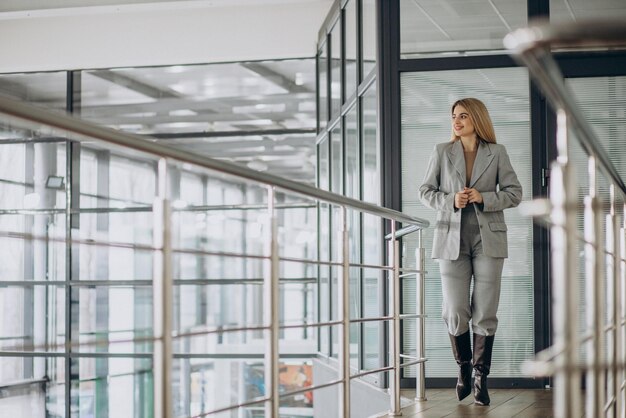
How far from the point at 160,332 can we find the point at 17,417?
8.22 metres

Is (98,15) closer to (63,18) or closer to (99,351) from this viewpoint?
(63,18)

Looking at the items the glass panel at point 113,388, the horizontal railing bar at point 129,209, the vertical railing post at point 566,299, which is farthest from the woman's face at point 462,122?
the glass panel at point 113,388

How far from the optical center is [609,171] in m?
2.43

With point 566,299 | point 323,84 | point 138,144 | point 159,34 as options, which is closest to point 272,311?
point 138,144

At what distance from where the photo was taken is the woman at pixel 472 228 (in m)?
4.33

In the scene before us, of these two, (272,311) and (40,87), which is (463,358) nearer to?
(272,311)

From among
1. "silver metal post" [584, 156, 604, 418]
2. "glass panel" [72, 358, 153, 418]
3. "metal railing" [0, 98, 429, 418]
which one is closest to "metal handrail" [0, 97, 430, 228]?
"metal railing" [0, 98, 429, 418]

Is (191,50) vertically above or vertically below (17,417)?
above

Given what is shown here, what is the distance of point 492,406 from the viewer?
15.0 ft

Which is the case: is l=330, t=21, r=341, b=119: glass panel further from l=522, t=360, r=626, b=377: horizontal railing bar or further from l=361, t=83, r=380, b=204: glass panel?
l=522, t=360, r=626, b=377: horizontal railing bar

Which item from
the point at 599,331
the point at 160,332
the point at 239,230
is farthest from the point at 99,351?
the point at 599,331

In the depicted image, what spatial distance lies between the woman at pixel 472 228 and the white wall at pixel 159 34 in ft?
13.5

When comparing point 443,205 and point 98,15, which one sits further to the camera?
point 98,15

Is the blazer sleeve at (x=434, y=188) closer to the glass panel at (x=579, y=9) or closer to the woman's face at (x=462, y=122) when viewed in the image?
the woman's face at (x=462, y=122)
